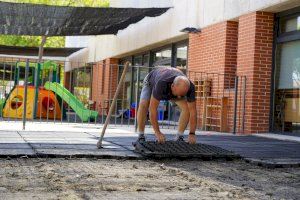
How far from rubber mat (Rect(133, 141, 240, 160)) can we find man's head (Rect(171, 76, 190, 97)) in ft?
2.34

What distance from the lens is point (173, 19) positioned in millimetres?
14836

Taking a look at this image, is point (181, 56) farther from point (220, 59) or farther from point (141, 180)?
point (141, 180)

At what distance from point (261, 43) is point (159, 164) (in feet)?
19.1

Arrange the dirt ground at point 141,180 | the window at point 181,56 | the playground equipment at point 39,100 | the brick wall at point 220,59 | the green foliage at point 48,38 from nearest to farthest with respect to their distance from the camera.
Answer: the dirt ground at point 141,180, the brick wall at point 220,59, the window at point 181,56, the playground equipment at point 39,100, the green foliage at point 48,38

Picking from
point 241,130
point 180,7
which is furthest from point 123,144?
point 180,7

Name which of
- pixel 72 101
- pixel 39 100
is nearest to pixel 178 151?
pixel 72 101

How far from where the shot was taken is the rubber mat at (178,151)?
6191mm

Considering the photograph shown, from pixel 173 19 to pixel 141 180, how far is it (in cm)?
1070

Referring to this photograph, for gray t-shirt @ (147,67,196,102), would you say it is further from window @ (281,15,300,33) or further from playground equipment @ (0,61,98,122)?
playground equipment @ (0,61,98,122)

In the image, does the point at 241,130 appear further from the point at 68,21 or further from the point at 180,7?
the point at 68,21

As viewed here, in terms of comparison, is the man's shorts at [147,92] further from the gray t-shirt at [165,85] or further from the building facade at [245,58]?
the building facade at [245,58]

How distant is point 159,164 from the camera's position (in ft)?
19.0

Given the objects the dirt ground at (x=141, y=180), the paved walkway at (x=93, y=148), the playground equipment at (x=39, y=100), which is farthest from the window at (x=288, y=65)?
the playground equipment at (x=39, y=100)

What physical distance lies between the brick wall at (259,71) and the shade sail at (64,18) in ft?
14.1
